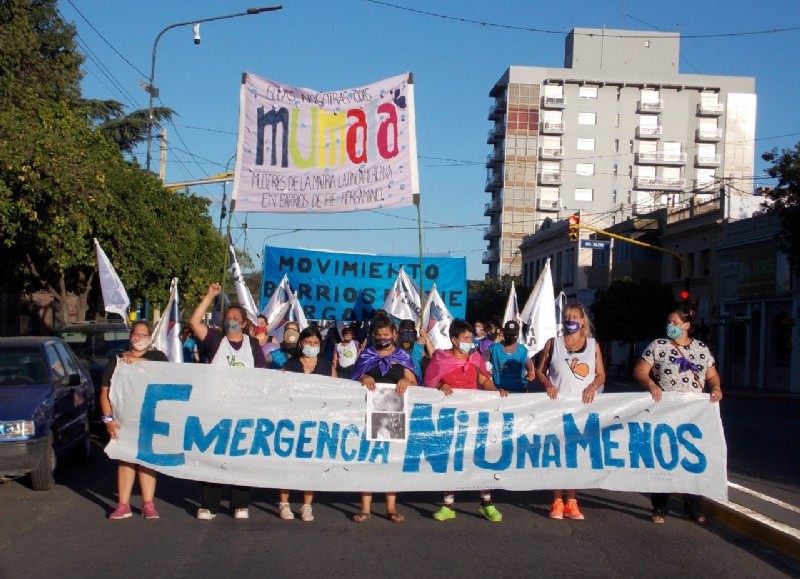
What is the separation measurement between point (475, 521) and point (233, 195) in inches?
172

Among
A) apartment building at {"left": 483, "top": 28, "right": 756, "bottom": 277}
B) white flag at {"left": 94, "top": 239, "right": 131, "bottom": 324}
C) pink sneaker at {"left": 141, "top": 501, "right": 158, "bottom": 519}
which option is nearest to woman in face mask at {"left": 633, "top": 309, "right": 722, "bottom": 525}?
pink sneaker at {"left": 141, "top": 501, "right": 158, "bottom": 519}

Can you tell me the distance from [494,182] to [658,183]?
569 inches

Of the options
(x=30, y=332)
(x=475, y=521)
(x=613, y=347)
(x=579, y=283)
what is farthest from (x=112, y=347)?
(x=579, y=283)

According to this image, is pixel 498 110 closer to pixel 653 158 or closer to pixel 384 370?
pixel 653 158

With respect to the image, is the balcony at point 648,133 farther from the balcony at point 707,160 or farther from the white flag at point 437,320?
the white flag at point 437,320

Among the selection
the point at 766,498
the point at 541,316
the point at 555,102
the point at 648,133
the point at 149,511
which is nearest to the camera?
the point at 149,511

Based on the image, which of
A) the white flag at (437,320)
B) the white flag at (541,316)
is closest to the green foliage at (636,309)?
the white flag at (437,320)

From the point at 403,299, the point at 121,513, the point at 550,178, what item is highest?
the point at 550,178

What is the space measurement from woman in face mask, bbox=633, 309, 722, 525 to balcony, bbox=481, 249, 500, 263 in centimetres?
8725

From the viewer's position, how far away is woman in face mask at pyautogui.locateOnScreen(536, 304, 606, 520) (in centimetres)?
900

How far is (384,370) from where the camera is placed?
29.1 ft

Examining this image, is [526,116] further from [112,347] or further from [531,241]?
[112,347]

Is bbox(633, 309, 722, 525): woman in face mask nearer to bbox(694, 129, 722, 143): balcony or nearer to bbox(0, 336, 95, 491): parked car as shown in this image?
bbox(0, 336, 95, 491): parked car

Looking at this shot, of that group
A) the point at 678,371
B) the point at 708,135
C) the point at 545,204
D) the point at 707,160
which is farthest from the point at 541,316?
the point at 707,160
